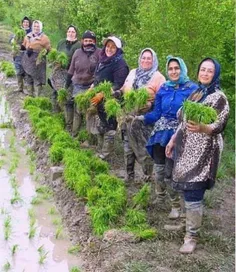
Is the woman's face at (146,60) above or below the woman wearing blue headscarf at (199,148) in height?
above

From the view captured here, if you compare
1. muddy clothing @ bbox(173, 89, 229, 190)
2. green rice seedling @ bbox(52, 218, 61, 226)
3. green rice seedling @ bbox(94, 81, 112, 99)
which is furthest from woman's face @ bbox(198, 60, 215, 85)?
green rice seedling @ bbox(52, 218, 61, 226)

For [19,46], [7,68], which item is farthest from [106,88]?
[7,68]

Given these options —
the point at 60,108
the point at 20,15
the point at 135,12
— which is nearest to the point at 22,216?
the point at 60,108

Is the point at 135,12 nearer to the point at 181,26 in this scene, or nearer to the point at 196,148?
the point at 181,26

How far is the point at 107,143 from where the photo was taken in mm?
7562

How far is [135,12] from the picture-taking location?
471 inches

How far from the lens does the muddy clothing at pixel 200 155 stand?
4645 millimetres

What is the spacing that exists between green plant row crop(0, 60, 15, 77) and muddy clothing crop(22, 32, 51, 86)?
8.68 ft

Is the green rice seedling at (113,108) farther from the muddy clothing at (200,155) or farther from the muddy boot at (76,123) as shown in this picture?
the muddy boot at (76,123)

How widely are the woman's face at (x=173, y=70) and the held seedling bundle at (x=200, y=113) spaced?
2.40ft

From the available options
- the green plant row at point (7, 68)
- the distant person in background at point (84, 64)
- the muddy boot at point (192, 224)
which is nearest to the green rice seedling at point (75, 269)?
Answer: the muddy boot at point (192, 224)

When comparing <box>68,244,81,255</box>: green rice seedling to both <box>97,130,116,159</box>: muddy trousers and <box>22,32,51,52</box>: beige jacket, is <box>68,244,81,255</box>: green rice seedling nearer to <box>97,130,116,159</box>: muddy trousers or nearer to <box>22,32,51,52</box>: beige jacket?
<box>97,130,116,159</box>: muddy trousers

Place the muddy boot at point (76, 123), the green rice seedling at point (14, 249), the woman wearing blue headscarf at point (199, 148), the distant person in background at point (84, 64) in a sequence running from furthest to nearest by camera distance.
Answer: the muddy boot at point (76, 123) → the distant person in background at point (84, 64) → the green rice seedling at point (14, 249) → the woman wearing blue headscarf at point (199, 148)

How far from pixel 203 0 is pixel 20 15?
13.2m
